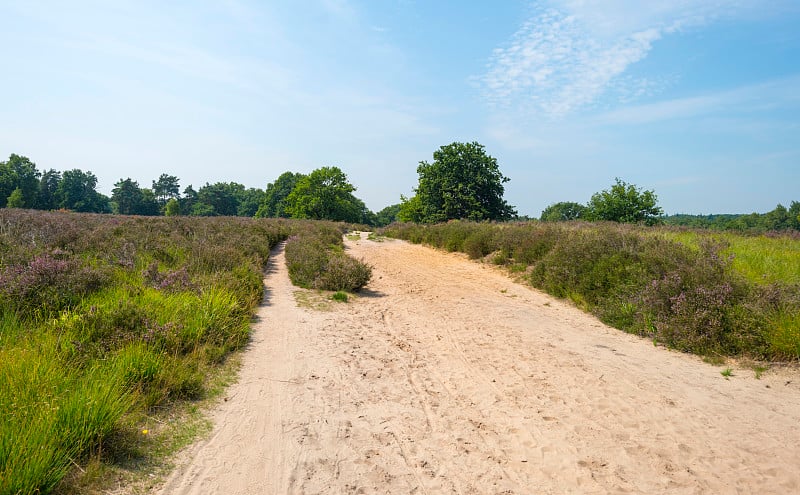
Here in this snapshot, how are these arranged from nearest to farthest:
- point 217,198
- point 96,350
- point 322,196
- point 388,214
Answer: point 96,350, point 322,196, point 217,198, point 388,214

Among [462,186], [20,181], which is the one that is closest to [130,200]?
[20,181]

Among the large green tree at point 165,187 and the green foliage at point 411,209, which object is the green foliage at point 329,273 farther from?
the large green tree at point 165,187

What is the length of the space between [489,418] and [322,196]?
62.5 meters

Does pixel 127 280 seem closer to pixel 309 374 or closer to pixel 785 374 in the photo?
pixel 309 374

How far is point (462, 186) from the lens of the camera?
41.2m

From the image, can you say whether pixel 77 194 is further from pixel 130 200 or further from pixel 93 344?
pixel 93 344

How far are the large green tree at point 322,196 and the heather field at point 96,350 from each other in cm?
5490

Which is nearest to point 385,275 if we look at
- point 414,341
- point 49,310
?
point 414,341

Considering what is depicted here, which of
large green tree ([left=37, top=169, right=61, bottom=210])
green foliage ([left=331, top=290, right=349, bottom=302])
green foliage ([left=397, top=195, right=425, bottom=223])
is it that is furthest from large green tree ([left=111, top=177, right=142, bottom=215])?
green foliage ([left=331, top=290, right=349, bottom=302])

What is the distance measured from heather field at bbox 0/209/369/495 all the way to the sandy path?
0.60 m

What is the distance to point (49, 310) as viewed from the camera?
5867mm

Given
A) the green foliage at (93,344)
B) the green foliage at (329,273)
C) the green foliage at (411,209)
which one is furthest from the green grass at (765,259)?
the green foliage at (411,209)

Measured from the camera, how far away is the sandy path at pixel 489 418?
354 cm

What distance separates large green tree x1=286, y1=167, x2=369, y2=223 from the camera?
64438mm
